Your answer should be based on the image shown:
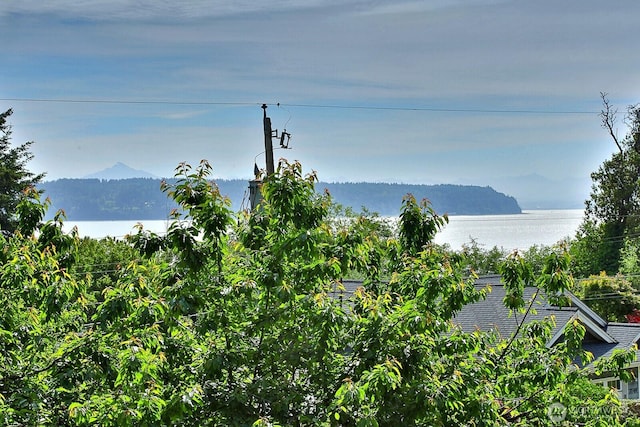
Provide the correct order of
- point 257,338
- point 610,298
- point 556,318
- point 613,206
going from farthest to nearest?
point 613,206 < point 610,298 < point 556,318 < point 257,338

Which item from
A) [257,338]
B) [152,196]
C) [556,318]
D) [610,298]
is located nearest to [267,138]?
[556,318]

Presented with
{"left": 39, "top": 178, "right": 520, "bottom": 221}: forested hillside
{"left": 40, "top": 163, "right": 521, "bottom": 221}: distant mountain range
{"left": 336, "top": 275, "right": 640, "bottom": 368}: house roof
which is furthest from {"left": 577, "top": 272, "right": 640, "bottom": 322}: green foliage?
{"left": 39, "top": 178, "right": 520, "bottom": 221}: forested hillside

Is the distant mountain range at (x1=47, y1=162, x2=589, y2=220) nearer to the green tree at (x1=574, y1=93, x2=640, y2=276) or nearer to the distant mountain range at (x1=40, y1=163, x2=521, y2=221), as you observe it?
the distant mountain range at (x1=40, y1=163, x2=521, y2=221)

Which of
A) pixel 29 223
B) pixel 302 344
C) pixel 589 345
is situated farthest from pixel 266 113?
pixel 302 344

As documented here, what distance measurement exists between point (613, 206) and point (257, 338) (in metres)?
55.4

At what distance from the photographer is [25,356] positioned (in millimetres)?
7977

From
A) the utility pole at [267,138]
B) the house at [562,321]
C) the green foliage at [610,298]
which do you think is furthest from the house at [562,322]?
the green foliage at [610,298]

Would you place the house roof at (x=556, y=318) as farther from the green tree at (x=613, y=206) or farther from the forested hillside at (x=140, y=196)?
the forested hillside at (x=140, y=196)

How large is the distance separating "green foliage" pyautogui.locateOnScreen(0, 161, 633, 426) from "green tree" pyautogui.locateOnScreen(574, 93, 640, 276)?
51666 mm

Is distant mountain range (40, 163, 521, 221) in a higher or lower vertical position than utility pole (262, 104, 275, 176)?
higher

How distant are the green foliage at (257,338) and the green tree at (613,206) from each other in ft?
170

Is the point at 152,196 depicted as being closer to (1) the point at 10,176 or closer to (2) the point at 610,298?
(1) the point at 10,176

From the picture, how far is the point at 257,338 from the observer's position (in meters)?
7.46

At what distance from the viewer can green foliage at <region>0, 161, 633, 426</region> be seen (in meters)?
6.79
